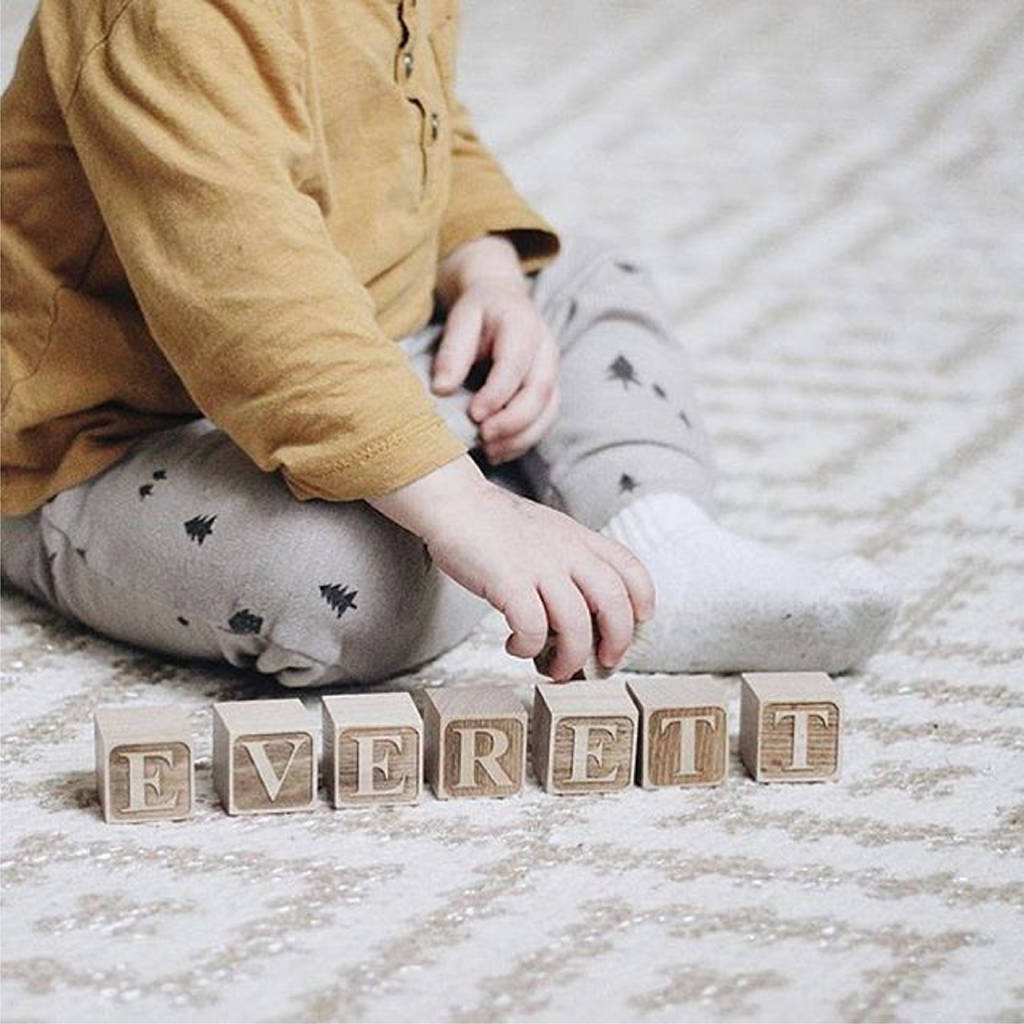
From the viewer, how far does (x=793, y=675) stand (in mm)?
874

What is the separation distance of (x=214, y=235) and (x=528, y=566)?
185 mm

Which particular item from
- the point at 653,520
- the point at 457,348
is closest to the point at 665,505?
the point at 653,520

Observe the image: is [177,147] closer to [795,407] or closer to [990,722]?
[990,722]

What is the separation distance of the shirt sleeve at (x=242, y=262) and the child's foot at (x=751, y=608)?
6.3 inches

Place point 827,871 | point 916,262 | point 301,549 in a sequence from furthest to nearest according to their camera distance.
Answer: point 916,262 < point 301,549 < point 827,871

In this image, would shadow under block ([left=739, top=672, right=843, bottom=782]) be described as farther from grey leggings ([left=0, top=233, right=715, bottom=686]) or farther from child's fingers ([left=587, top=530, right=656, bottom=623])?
grey leggings ([left=0, top=233, right=715, bottom=686])

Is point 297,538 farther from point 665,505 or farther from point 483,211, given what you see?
point 483,211

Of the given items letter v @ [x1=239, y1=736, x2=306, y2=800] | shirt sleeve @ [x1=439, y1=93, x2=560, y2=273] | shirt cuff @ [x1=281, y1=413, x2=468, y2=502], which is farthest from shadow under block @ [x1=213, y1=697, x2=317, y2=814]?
shirt sleeve @ [x1=439, y1=93, x2=560, y2=273]

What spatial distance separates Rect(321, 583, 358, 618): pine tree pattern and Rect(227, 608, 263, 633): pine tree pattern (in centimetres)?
3

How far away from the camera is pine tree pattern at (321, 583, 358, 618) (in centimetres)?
93

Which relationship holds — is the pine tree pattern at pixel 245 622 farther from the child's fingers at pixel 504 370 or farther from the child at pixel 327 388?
the child's fingers at pixel 504 370

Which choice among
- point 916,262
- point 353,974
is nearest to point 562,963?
point 353,974

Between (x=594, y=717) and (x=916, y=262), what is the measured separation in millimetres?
956

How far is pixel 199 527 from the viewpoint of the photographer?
3.11ft
